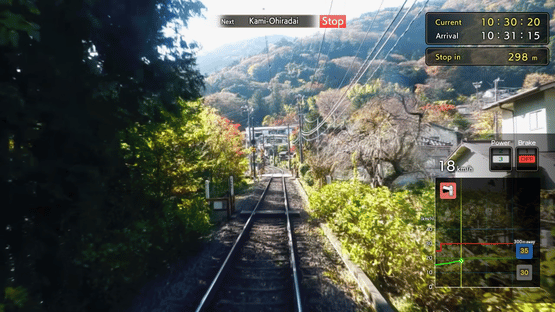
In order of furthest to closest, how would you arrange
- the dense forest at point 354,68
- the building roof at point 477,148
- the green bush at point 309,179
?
1. the green bush at point 309,179
2. the dense forest at point 354,68
3. the building roof at point 477,148

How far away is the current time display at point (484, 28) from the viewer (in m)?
2.97

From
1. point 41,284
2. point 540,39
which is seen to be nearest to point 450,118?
point 540,39

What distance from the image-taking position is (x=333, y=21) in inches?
153

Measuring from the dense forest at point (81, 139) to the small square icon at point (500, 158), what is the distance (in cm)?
380

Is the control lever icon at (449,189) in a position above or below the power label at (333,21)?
below

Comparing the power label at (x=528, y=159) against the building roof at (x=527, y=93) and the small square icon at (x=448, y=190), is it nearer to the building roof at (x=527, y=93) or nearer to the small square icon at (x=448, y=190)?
the small square icon at (x=448, y=190)

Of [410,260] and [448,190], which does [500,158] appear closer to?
[448,190]

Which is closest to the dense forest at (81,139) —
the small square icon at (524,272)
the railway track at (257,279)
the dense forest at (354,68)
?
the railway track at (257,279)

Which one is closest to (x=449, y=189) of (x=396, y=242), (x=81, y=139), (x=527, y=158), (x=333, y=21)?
(x=527, y=158)

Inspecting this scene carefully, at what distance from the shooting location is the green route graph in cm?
246

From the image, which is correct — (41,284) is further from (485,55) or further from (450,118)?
(450,118)

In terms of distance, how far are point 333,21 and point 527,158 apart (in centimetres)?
247

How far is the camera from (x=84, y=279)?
14.6 feet

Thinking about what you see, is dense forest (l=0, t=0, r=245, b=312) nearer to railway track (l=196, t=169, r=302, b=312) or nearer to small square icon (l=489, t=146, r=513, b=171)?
railway track (l=196, t=169, r=302, b=312)
